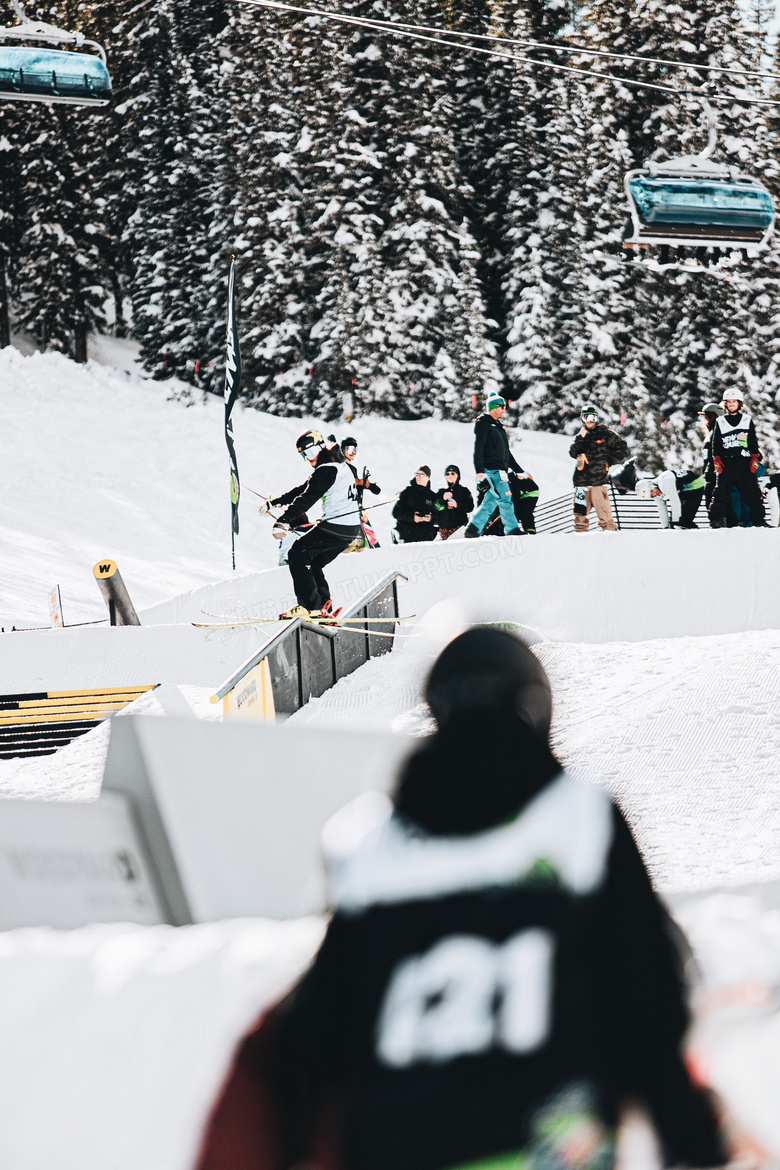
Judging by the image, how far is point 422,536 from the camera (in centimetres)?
1345

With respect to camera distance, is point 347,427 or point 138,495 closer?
point 138,495

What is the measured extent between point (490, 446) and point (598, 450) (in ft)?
5.37

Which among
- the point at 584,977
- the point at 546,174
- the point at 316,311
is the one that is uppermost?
the point at 546,174

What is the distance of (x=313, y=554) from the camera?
27.8ft

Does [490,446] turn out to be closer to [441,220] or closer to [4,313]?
[441,220]

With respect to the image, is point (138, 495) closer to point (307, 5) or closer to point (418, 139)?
point (418, 139)

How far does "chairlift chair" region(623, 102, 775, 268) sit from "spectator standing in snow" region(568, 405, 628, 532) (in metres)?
2.07

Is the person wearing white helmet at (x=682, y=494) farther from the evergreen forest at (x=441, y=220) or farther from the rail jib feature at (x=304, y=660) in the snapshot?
the evergreen forest at (x=441, y=220)

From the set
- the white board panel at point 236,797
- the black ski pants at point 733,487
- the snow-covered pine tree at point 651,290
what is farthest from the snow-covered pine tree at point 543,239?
the white board panel at point 236,797

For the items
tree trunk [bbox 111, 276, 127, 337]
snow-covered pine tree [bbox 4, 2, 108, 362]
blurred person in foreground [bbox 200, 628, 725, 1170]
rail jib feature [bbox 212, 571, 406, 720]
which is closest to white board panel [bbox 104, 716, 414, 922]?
rail jib feature [bbox 212, 571, 406, 720]

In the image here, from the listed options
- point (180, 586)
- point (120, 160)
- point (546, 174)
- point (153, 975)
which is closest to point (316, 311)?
point (546, 174)

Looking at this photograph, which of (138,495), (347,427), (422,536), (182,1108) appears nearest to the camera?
(182,1108)

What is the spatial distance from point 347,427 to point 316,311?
15.1 feet

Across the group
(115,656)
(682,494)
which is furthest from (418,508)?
(115,656)
